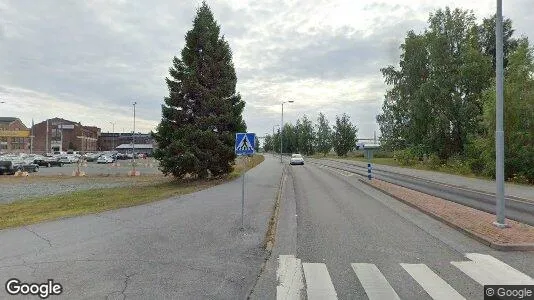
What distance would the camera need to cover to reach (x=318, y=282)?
571 cm

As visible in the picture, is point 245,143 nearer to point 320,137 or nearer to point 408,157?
point 408,157

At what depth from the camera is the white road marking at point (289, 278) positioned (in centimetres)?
526

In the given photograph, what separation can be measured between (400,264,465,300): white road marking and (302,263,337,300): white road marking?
1398 mm

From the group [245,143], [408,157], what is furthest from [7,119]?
[245,143]

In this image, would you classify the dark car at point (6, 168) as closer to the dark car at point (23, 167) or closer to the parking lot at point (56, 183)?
the dark car at point (23, 167)

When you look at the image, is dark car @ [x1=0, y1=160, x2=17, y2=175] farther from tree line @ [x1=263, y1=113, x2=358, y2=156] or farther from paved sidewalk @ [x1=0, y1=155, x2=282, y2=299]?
tree line @ [x1=263, y1=113, x2=358, y2=156]

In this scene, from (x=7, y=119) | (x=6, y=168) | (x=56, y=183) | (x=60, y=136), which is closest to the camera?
(x=56, y=183)

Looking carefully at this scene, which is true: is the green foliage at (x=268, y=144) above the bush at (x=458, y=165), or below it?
above

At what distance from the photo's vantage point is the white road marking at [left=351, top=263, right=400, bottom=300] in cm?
516

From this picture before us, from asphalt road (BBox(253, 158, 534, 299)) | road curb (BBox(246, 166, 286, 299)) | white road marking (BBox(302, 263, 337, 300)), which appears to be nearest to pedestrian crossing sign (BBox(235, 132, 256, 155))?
road curb (BBox(246, 166, 286, 299))

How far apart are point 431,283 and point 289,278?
2188 mm

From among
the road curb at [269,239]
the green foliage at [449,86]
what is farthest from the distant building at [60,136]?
the road curb at [269,239]

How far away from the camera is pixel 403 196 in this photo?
50.7 feet

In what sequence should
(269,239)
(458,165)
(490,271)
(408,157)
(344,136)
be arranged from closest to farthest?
(490,271) < (269,239) < (458,165) < (408,157) < (344,136)
